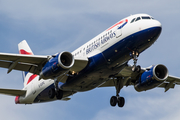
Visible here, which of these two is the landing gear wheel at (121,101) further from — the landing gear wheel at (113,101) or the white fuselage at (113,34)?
the white fuselage at (113,34)

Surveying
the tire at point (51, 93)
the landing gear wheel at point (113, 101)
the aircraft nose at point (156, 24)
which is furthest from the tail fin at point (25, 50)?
the aircraft nose at point (156, 24)

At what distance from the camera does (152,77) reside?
111 ft

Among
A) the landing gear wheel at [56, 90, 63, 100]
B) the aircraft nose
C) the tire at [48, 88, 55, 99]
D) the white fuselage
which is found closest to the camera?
the aircraft nose

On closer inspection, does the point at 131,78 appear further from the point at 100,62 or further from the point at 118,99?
the point at 100,62

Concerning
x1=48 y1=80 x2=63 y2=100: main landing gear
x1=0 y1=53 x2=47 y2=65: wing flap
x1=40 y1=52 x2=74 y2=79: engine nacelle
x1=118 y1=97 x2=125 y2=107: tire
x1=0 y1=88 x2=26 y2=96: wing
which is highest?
x1=0 y1=53 x2=47 y2=65: wing flap

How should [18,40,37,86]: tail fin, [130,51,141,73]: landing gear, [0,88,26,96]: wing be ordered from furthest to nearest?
[18,40,37,86]: tail fin → [0,88,26,96]: wing → [130,51,141,73]: landing gear

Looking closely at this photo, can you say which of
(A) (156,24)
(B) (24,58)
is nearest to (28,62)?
(B) (24,58)

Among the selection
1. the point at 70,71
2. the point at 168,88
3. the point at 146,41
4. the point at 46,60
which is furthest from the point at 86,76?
the point at 168,88

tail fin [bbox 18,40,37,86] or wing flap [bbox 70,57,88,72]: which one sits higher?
tail fin [bbox 18,40,37,86]

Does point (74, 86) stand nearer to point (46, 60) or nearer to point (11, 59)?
point (46, 60)

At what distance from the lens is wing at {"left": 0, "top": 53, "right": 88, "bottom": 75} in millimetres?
29250

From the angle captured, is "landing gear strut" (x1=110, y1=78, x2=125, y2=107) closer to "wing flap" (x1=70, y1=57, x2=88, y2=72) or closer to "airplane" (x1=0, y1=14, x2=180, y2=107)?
"airplane" (x1=0, y1=14, x2=180, y2=107)

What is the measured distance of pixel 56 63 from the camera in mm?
28188

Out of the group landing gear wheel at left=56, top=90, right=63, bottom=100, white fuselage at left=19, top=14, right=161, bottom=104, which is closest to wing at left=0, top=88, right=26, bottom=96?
landing gear wheel at left=56, top=90, right=63, bottom=100
